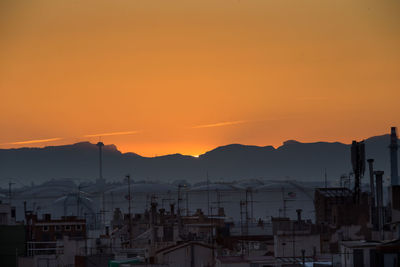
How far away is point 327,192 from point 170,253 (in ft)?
59.1

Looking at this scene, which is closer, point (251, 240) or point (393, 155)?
point (393, 155)

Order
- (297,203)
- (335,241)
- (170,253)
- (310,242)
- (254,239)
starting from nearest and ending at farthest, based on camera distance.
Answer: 1. (170,253)
2. (310,242)
3. (335,241)
4. (254,239)
5. (297,203)

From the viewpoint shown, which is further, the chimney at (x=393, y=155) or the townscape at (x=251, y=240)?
the chimney at (x=393, y=155)

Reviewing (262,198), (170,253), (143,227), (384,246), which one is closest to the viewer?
(384,246)

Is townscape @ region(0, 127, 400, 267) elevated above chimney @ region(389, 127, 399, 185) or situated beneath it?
situated beneath

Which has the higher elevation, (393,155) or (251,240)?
(393,155)

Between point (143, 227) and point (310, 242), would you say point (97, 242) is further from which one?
point (143, 227)

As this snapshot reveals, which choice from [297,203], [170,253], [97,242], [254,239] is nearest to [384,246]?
[170,253]

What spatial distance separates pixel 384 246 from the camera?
2148 cm

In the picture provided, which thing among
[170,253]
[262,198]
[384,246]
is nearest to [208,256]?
[170,253]

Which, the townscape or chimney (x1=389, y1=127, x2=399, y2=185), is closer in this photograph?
the townscape

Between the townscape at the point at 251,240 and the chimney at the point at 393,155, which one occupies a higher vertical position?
the chimney at the point at 393,155

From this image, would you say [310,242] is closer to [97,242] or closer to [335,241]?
[335,241]

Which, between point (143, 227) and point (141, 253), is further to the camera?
point (143, 227)
